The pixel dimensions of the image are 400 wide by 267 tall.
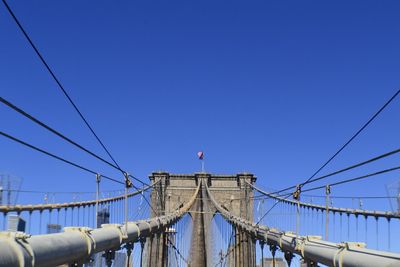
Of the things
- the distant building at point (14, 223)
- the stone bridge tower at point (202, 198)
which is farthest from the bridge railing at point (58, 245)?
the stone bridge tower at point (202, 198)

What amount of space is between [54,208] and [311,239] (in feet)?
25.5

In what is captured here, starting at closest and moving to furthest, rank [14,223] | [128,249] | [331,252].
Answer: [331,252]
[128,249]
[14,223]

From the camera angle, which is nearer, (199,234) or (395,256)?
(395,256)

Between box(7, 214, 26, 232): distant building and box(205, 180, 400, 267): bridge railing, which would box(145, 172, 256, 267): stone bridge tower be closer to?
box(7, 214, 26, 232): distant building

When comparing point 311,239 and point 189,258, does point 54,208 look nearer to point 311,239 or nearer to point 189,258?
point 311,239

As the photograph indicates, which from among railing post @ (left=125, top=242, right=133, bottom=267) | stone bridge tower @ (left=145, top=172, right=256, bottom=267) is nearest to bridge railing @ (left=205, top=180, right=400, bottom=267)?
railing post @ (left=125, top=242, right=133, bottom=267)

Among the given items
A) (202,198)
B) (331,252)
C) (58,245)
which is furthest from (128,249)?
(202,198)

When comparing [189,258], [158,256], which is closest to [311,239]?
[158,256]

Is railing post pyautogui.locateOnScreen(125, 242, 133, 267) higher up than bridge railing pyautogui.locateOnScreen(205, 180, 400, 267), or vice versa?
bridge railing pyautogui.locateOnScreen(205, 180, 400, 267)

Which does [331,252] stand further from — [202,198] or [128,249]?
[202,198]

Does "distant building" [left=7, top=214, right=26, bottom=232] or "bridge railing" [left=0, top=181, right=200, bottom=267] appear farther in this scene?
"distant building" [left=7, top=214, right=26, bottom=232]

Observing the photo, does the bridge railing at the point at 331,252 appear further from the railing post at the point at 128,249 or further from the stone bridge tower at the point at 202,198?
the stone bridge tower at the point at 202,198

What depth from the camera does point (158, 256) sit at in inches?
1468

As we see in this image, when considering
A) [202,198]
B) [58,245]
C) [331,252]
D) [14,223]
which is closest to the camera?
[58,245]
